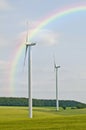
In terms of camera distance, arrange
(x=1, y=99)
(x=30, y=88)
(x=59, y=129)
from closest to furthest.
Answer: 1. (x=59, y=129)
2. (x=30, y=88)
3. (x=1, y=99)

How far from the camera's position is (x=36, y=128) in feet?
105

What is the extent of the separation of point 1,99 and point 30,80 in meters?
131

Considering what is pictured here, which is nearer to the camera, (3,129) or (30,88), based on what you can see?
(3,129)

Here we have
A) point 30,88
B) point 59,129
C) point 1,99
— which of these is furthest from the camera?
point 1,99

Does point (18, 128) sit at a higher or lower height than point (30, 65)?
lower

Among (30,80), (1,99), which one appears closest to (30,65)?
(30,80)

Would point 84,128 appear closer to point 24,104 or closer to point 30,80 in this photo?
point 30,80

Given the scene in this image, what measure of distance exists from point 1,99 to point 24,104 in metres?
12.4

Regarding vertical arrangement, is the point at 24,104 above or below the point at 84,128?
below

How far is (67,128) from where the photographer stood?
31625 millimetres

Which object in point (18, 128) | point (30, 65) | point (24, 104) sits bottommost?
point (24, 104)

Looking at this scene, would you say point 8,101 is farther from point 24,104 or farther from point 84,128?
point 84,128

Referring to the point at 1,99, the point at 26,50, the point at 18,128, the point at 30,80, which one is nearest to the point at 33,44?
the point at 26,50

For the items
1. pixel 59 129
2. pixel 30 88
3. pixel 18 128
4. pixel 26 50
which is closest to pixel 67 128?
pixel 59 129
